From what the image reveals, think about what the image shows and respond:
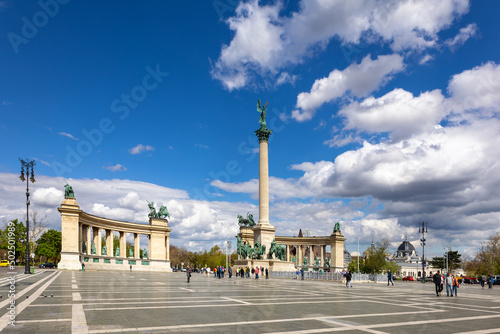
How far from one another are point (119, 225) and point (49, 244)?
27233 millimetres

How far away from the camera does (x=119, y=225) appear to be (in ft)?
281

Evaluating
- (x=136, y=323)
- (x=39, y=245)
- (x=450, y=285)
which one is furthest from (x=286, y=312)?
(x=39, y=245)

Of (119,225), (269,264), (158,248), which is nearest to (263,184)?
(269,264)

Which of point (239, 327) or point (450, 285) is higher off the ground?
point (239, 327)

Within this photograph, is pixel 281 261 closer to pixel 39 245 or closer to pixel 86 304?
pixel 86 304

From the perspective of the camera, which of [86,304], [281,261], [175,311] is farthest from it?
[281,261]

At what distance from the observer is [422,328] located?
1302 centimetres

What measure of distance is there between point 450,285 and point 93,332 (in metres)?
26.8

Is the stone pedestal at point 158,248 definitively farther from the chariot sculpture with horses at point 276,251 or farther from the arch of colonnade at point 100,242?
the chariot sculpture with horses at point 276,251

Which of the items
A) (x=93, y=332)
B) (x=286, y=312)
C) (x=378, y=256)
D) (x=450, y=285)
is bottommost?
(x=378, y=256)

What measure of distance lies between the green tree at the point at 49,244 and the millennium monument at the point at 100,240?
2148cm

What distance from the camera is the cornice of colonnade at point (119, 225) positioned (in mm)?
73750

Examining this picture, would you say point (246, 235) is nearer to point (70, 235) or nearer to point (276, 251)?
point (276, 251)

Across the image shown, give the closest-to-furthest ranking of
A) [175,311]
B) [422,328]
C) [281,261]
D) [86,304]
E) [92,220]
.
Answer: [422,328] → [175,311] → [86,304] → [281,261] → [92,220]
